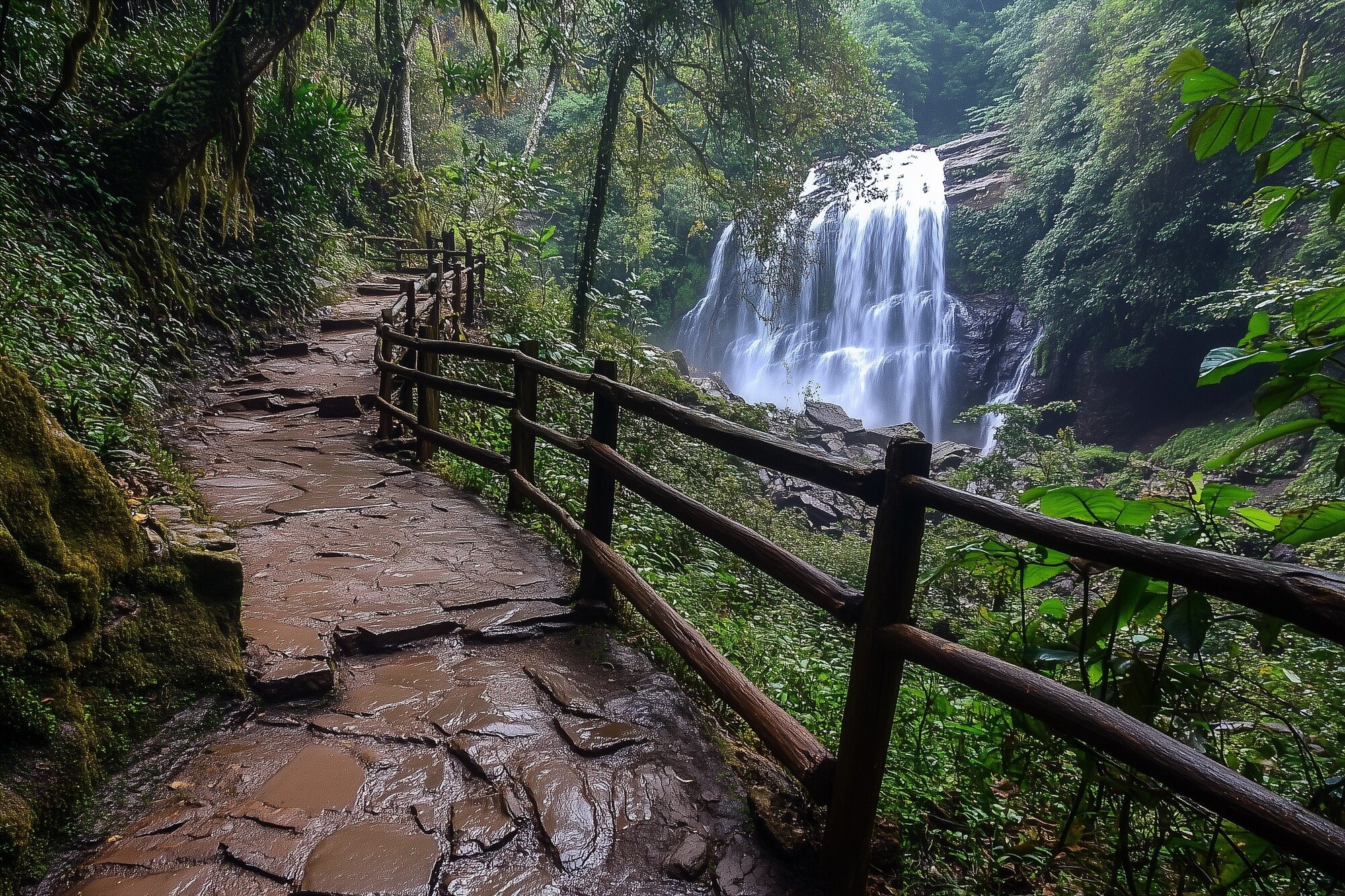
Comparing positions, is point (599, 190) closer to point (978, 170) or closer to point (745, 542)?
point (745, 542)

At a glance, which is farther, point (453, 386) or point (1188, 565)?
point (453, 386)

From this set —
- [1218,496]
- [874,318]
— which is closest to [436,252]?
[1218,496]

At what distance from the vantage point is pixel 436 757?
2.18 m

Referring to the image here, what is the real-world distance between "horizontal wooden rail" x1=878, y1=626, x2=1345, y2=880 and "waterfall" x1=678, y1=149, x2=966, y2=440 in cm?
1816

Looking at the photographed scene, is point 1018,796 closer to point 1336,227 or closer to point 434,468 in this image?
point 434,468

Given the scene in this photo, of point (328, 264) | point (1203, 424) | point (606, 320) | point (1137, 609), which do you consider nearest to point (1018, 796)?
point (1137, 609)

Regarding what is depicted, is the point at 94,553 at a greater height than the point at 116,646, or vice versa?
the point at 94,553

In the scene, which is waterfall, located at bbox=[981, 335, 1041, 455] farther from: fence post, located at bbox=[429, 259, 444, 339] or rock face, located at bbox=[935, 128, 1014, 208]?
fence post, located at bbox=[429, 259, 444, 339]

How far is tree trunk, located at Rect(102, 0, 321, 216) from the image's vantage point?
21.0 feet

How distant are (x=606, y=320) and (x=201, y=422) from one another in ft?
22.2

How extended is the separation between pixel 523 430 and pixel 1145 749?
142 inches

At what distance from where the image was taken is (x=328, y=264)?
11391mm

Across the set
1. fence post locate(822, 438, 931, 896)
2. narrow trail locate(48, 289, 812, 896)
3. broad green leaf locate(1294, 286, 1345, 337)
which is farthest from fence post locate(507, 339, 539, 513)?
broad green leaf locate(1294, 286, 1345, 337)

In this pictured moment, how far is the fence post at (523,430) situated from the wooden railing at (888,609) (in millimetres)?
1163
